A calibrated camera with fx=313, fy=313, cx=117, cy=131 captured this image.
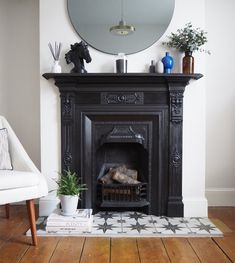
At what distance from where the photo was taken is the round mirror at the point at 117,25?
2766 mm

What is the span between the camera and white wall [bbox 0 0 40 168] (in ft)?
10.2

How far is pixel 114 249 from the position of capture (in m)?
2.05

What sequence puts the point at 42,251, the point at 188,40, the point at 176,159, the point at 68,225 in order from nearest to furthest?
the point at 42,251 < the point at 68,225 < the point at 188,40 < the point at 176,159

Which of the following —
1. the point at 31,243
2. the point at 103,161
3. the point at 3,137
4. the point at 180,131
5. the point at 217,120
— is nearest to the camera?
the point at 31,243

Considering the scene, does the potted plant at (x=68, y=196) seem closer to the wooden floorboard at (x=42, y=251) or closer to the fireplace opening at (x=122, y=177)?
the wooden floorboard at (x=42, y=251)

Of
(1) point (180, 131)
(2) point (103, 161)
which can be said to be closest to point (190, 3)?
(1) point (180, 131)

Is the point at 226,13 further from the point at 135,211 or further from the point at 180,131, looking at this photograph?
the point at 135,211

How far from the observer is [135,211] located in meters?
2.84

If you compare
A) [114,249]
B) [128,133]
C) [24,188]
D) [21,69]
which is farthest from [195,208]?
[21,69]

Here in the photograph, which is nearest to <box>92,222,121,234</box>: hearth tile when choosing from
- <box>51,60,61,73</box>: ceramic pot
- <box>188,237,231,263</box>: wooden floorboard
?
<box>188,237,231,263</box>: wooden floorboard

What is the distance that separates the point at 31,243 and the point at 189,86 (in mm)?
1806

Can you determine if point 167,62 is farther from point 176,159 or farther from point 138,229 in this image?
point 138,229

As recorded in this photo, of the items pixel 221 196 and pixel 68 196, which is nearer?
pixel 68 196

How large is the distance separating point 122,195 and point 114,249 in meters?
0.76
